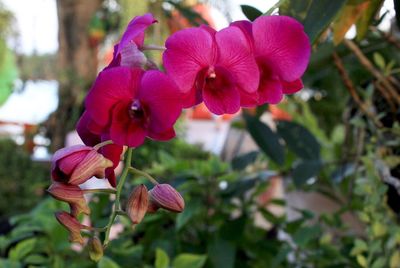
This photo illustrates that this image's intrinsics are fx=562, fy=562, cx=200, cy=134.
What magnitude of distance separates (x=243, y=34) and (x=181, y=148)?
299 centimetres

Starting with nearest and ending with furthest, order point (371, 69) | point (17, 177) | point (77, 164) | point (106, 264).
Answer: point (77, 164) < point (106, 264) < point (371, 69) < point (17, 177)

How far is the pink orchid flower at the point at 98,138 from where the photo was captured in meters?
0.29

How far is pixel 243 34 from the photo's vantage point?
0.30 meters

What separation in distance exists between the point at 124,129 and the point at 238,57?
0.07 m

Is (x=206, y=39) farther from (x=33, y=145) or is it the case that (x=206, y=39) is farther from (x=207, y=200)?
(x=33, y=145)

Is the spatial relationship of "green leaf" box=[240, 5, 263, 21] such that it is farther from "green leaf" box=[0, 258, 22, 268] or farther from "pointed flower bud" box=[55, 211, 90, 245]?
"green leaf" box=[0, 258, 22, 268]

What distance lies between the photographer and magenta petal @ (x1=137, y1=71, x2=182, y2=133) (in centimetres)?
28

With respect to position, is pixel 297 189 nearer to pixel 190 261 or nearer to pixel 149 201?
pixel 190 261

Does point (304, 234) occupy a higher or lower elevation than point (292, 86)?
lower

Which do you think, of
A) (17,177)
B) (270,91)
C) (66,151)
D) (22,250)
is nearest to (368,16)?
(270,91)

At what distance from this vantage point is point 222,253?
694 mm

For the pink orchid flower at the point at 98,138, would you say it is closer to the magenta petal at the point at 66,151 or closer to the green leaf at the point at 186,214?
the magenta petal at the point at 66,151

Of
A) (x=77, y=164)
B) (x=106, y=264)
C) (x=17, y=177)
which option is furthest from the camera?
(x=17, y=177)

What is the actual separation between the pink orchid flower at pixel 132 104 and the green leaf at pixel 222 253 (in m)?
0.42
